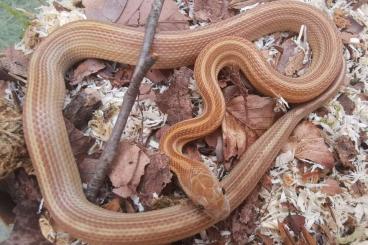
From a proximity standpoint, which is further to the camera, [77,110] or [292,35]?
[292,35]

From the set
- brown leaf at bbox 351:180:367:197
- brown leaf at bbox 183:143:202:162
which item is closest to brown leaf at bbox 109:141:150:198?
brown leaf at bbox 183:143:202:162

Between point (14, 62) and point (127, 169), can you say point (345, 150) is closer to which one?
point (127, 169)

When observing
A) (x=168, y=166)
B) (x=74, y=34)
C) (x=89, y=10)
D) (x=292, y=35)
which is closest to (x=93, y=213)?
(x=168, y=166)

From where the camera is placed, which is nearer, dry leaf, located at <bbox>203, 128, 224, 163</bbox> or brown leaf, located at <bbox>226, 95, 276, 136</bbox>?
dry leaf, located at <bbox>203, 128, 224, 163</bbox>

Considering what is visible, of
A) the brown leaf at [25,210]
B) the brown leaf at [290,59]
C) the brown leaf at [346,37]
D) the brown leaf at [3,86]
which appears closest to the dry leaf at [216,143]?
the brown leaf at [290,59]

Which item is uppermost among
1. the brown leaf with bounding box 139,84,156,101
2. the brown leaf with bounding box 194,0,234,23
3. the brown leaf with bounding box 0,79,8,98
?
the brown leaf with bounding box 194,0,234,23

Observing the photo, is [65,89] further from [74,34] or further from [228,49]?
[228,49]

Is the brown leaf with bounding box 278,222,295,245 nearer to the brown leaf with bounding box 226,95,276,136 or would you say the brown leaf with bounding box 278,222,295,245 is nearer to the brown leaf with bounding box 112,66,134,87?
the brown leaf with bounding box 226,95,276,136
